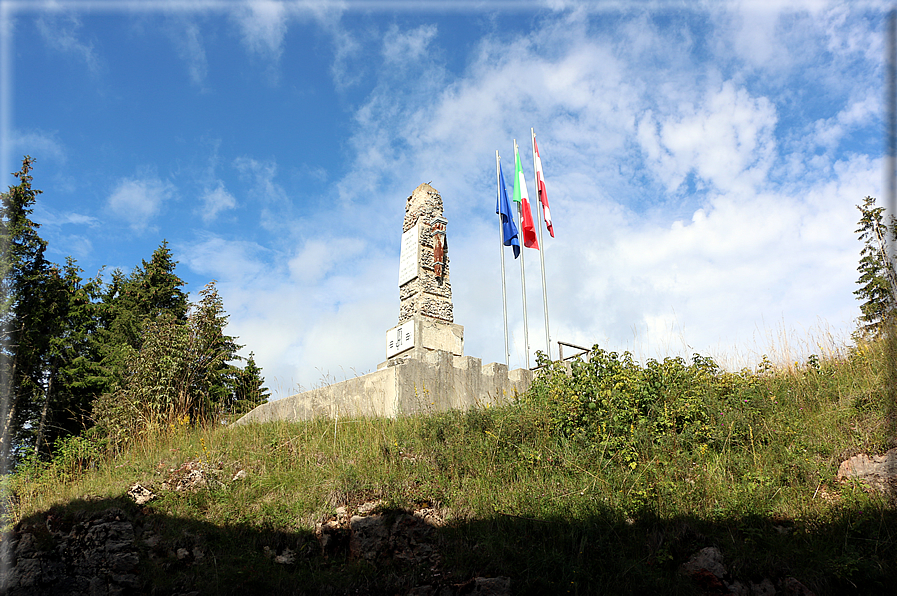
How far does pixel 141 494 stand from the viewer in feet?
22.3

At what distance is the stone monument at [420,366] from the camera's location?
935 cm

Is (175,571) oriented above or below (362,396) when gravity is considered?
below

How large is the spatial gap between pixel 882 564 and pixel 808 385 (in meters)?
3.10

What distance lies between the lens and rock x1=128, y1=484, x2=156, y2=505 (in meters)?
6.70

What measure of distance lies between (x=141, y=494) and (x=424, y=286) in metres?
6.27

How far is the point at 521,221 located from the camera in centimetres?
1456

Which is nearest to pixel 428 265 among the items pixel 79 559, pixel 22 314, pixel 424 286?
pixel 424 286

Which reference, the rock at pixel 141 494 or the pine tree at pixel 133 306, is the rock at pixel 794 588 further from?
the pine tree at pixel 133 306

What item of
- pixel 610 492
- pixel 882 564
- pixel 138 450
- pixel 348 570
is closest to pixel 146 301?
pixel 138 450

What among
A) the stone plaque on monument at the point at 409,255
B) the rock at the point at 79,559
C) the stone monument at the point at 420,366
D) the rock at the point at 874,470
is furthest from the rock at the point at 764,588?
the stone plaque on monument at the point at 409,255

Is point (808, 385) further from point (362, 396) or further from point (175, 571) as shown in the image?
point (175, 571)

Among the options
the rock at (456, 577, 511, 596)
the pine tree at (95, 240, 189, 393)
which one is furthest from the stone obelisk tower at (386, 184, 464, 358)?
the pine tree at (95, 240, 189, 393)

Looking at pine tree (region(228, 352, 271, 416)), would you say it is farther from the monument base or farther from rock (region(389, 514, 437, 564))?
rock (region(389, 514, 437, 564))

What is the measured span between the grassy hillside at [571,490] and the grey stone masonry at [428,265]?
12.6 feet
